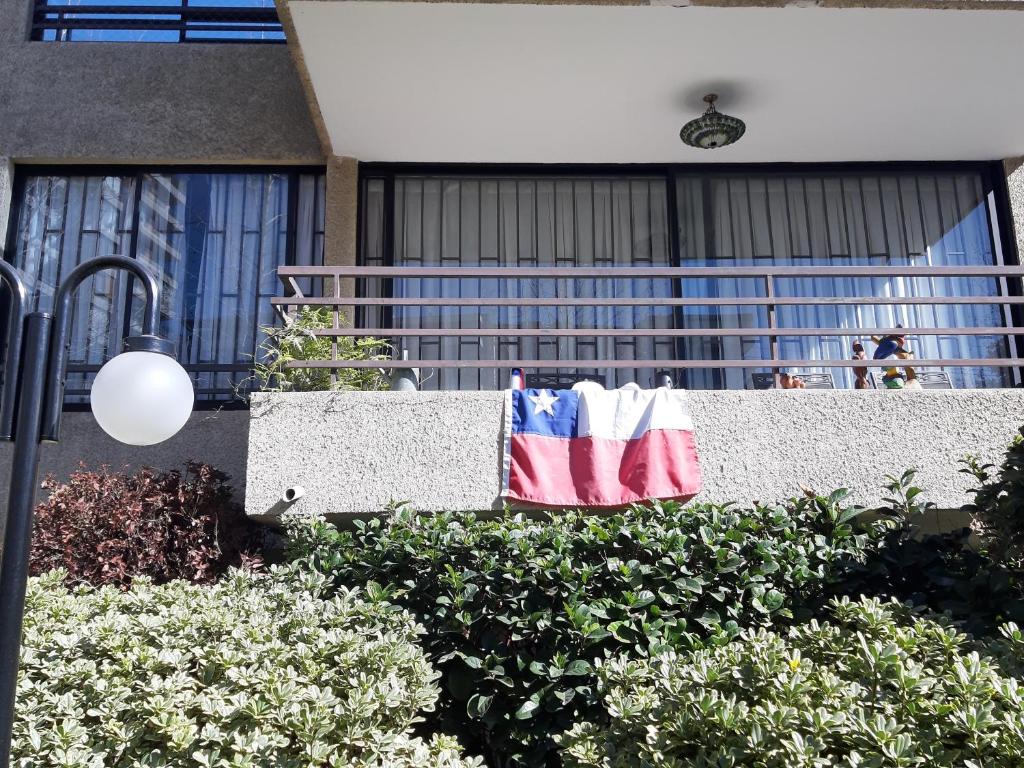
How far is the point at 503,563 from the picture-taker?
15.1ft

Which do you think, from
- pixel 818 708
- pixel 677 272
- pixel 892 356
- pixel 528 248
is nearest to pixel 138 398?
pixel 818 708

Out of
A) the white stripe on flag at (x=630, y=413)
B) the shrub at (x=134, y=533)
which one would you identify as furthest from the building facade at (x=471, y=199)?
the white stripe on flag at (x=630, y=413)

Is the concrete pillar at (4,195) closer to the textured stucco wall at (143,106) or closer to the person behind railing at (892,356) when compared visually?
the textured stucco wall at (143,106)

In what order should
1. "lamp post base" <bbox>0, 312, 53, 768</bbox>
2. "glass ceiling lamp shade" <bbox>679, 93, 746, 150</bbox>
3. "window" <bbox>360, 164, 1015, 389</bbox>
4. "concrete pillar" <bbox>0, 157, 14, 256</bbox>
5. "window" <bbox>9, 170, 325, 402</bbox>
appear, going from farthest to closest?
1. "window" <bbox>360, 164, 1015, 389</bbox>
2. "concrete pillar" <bbox>0, 157, 14, 256</bbox>
3. "window" <bbox>9, 170, 325, 402</bbox>
4. "glass ceiling lamp shade" <bbox>679, 93, 746, 150</bbox>
5. "lamp post base" <bbox>0, 312, 53, 768</bbox>

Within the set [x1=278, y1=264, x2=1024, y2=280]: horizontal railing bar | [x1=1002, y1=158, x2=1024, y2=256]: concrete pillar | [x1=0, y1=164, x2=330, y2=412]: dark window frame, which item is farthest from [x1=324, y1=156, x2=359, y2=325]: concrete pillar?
[x1=1002, y1=158, x2=1024, y2=256]: concrete pillar

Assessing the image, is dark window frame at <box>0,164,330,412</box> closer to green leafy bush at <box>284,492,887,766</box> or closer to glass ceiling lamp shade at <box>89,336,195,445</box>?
green leafy bush at <box>284,492,887,766</box>

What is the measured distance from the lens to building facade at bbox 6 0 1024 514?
7.74m

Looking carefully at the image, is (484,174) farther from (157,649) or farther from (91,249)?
(157,649)

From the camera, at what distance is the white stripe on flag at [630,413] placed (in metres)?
5.64

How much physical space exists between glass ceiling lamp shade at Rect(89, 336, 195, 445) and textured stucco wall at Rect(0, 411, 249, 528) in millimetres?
5080

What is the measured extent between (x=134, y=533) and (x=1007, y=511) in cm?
540

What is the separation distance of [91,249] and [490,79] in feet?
14.6

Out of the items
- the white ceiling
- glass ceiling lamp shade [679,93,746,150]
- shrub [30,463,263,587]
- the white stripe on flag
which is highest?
the white ceiling

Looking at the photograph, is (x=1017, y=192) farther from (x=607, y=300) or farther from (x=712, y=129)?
(x=607, y=300)
